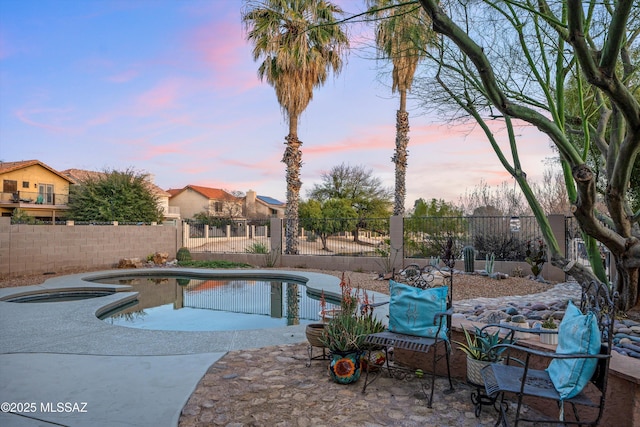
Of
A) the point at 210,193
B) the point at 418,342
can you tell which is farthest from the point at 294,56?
the point at 210,193

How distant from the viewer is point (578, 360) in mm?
2475

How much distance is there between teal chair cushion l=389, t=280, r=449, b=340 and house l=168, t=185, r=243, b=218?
36.2m

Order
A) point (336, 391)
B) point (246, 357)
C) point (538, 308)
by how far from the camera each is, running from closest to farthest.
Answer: point (336, 391) < point (246, 357) < point (538, 308)

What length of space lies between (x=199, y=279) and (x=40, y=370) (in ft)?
28.1

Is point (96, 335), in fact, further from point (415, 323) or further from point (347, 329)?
point (415, 323)

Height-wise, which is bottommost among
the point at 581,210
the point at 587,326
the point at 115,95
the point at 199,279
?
the point at 199,279

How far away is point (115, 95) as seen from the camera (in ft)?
38.3

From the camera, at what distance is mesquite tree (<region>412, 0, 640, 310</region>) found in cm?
357

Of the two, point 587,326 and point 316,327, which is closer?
point 587,326

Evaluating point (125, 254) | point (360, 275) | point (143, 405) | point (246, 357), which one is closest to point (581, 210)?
point (246, 357)

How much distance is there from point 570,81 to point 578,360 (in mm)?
7533

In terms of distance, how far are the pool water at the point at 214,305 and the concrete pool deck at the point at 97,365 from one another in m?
1.06

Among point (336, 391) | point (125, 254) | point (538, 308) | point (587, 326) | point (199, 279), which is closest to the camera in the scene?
point (587, 326)

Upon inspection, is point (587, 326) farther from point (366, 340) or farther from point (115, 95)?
point (115, 95)
